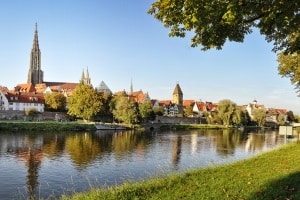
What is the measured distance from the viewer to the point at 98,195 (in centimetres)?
1130

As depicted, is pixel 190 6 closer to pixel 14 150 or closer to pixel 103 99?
pixel 14 150

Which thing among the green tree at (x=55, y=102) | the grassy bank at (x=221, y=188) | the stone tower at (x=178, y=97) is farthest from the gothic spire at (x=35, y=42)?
the grassy bank at (x=221, y=188)

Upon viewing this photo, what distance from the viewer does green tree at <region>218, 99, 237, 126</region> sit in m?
111

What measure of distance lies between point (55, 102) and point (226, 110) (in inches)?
2020

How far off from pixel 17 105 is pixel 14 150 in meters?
72.8

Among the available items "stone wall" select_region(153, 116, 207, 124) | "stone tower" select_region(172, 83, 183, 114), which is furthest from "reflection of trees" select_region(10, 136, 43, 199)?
"stone tower" select_region(172, 83, 183, 114)

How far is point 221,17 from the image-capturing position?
10523 millimetres

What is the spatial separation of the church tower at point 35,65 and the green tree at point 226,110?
298 ft

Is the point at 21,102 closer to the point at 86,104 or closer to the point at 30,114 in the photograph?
the point at 30,114

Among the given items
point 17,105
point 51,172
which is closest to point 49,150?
point 51,172

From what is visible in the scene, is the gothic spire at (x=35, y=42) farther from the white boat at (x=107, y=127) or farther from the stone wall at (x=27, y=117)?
the white boat at (x=107, y=127)

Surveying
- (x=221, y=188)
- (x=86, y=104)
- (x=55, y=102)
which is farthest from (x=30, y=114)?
(x=221, y=188)

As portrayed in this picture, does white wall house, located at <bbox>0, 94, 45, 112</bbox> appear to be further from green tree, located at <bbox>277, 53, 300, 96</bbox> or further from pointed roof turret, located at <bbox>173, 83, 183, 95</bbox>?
green tree, located at <bbox>277, 53, 300, 96</bbox>

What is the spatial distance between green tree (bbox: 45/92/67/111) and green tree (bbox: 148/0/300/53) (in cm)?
9466
